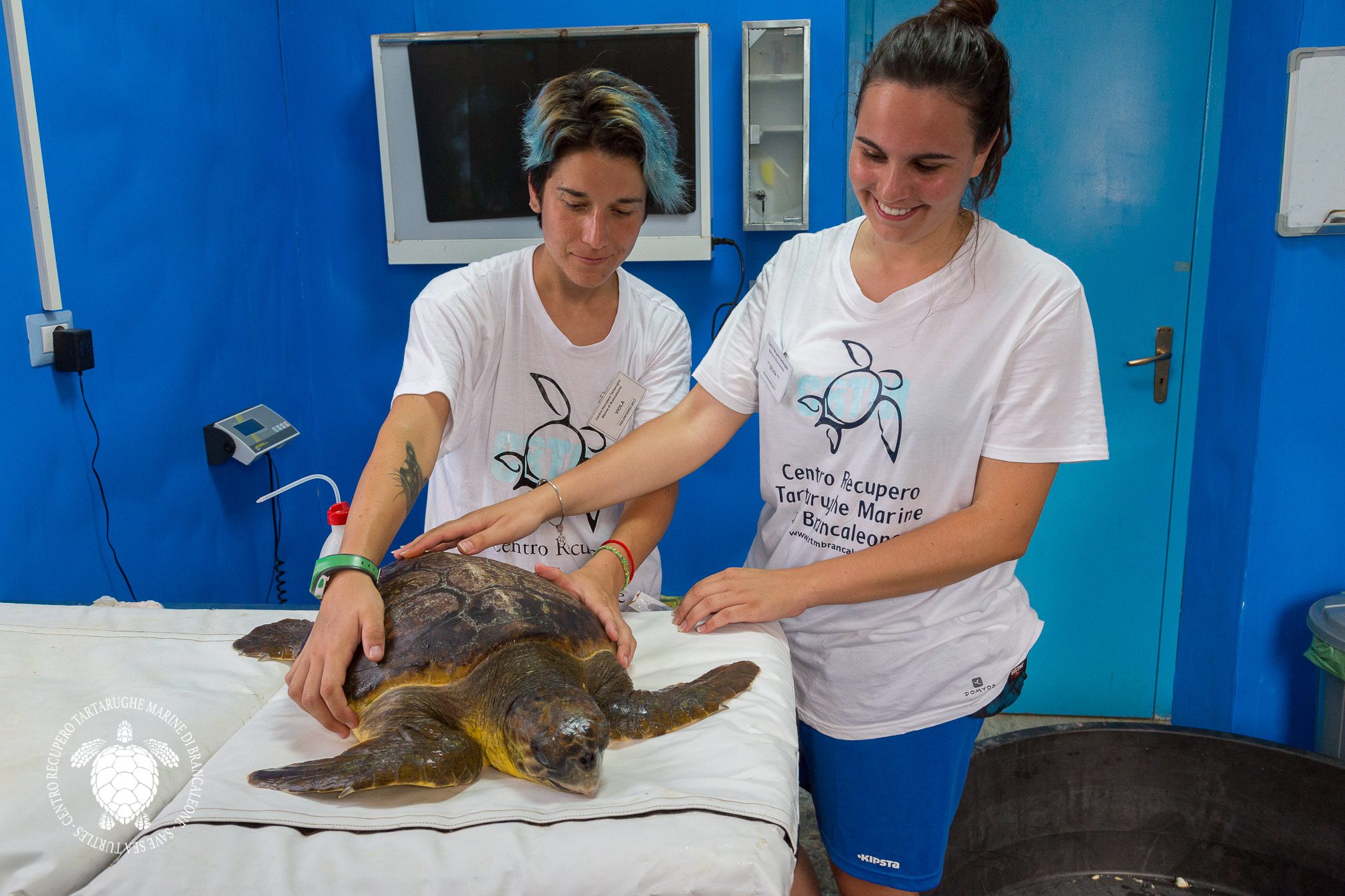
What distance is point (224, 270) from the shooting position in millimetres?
2744

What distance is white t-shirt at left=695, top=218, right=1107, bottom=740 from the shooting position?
126cm

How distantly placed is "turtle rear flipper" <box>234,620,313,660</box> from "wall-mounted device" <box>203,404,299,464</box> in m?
1.47

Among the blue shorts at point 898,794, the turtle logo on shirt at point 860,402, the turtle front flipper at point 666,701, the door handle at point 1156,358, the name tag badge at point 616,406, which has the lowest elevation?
the blue shorts at point 898,794

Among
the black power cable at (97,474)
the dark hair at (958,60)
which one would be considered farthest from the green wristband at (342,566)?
the black power cable at (97,474)

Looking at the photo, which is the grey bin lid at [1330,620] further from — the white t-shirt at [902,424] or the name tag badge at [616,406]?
the name tag badge at [616,406]

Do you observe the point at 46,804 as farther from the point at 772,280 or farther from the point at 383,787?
the point at 772,280

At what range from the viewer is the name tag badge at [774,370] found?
4.50ft

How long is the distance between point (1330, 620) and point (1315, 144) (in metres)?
1.22

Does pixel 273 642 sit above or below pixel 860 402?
below

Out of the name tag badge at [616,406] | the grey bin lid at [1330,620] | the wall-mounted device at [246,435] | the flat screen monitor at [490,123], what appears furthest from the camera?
the flat screen monitor at [490,123]

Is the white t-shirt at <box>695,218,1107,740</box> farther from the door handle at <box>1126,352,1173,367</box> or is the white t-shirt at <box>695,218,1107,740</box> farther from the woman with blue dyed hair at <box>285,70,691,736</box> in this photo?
the door handle at <box>1126,352,1173,367</box>

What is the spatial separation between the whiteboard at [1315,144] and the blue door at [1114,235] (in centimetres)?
59

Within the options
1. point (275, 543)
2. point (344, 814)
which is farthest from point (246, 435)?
point (344, 814)

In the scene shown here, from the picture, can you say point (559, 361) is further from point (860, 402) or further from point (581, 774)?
point (581, 774)
